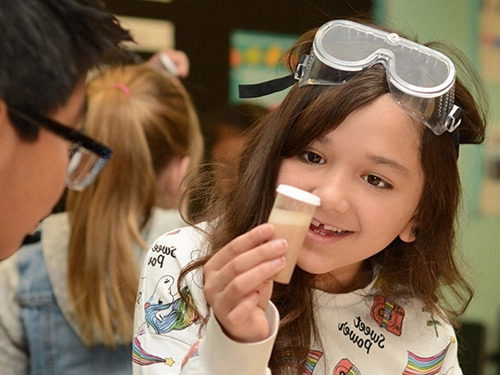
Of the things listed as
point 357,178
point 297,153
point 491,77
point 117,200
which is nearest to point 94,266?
point 117,200

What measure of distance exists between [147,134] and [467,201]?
2.50m

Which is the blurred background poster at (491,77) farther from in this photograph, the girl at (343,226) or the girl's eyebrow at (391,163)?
the girl's eyebrow at (391,163)

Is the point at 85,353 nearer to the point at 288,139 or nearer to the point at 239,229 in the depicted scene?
the point at 239,229

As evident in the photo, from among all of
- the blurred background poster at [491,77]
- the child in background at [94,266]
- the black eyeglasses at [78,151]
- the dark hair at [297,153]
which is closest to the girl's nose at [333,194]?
the dark hair at [297,153]

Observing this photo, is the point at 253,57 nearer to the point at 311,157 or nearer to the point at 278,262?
the point at 311,157

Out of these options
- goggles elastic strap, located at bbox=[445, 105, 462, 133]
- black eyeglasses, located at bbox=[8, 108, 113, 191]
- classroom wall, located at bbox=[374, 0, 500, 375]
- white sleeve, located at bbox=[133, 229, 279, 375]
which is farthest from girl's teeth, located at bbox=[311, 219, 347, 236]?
classroom wall, located at bbox=[374, 0, 500, 375]

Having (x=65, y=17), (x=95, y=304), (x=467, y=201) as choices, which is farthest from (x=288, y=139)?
(x=467, y=201)

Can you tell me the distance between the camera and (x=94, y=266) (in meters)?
2.51

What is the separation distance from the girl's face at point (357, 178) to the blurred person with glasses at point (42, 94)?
434 millimetres

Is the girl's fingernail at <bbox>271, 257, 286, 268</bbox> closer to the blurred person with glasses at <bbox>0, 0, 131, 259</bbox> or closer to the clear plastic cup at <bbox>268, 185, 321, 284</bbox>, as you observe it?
the clear plastic cup at <bbox>268, 185, 321, 284</bbox>

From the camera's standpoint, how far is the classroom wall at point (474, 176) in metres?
4.41

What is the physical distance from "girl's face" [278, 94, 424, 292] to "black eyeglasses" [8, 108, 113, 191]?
1.33ft

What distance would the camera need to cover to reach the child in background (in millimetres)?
2498

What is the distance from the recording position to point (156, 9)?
3568 millimetres
